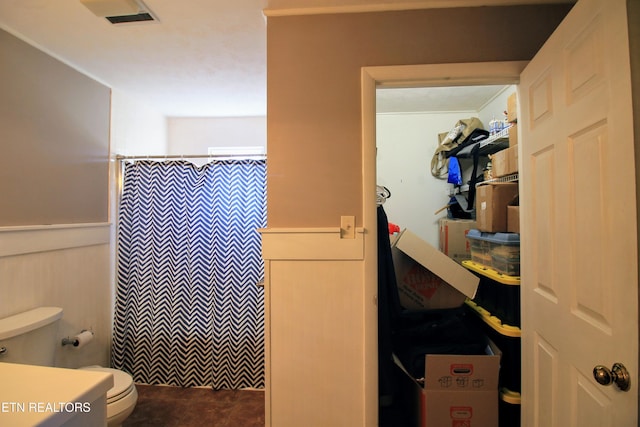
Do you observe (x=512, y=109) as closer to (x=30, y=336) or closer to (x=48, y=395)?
(x=48, y=395)

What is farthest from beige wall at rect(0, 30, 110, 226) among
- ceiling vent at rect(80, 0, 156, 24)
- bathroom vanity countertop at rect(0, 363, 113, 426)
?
bathroom vanity countertop at rect(0, 363, 113, 426)

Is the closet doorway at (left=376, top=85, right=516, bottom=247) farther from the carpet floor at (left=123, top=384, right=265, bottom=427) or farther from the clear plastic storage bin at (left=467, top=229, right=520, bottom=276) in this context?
the carpet floor at (left=123, top=384, right=265, bottom=427)

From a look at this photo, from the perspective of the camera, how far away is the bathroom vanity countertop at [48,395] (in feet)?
1.69

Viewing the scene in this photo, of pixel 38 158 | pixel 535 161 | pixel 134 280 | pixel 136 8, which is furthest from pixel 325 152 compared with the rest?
pixel 134 280

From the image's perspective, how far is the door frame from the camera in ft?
4.06

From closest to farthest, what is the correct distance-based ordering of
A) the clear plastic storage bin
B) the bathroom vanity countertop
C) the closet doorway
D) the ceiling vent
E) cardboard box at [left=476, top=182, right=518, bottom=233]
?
the bathroom vanity countertop, the ceiling vent, the clear plastic storage bin, cardboard box at [left=476, top=182, right=518, bottom=233], the closet doorway

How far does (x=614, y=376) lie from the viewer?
68cm

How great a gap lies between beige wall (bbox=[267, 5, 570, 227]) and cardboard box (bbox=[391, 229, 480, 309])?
495 mm

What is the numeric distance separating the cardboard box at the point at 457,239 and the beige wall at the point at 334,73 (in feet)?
4.26

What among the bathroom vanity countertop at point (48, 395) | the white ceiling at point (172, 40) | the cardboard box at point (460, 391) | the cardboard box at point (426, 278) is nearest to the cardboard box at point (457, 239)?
the cardboard box at point (426, 278)

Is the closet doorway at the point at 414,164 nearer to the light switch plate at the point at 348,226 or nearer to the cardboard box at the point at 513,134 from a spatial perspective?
the cardboard box at the point at 513,134

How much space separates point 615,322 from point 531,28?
125 cm

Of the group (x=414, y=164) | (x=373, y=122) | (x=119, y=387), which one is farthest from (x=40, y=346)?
(x=414, y=164)

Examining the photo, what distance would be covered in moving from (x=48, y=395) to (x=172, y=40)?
5.34ft
